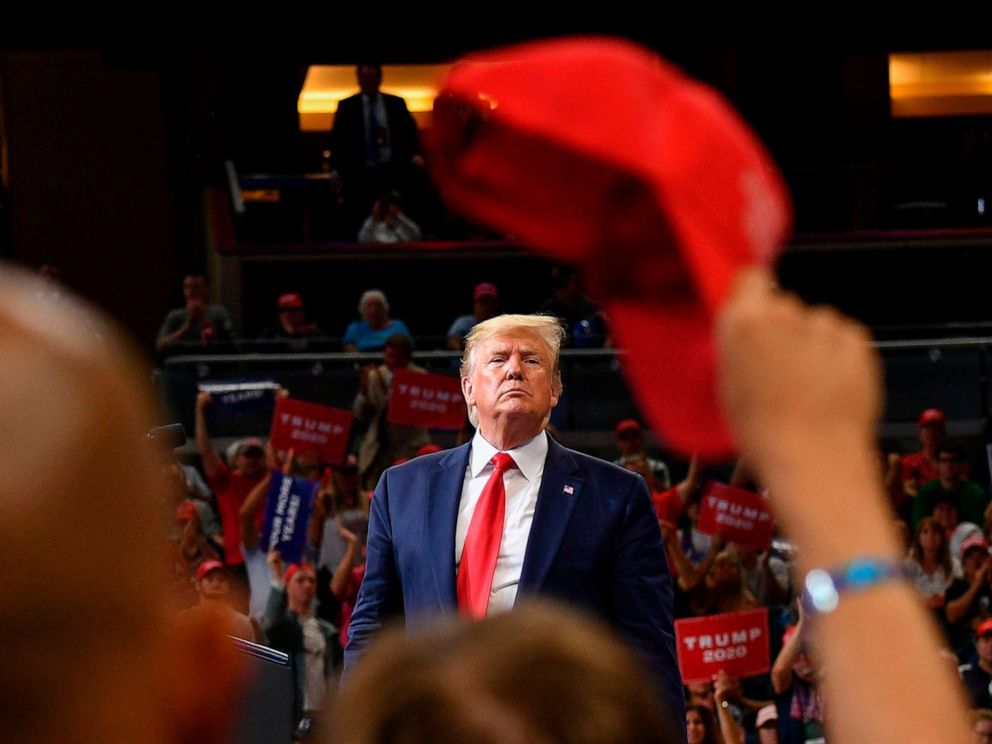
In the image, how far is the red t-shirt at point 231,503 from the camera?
8133mm

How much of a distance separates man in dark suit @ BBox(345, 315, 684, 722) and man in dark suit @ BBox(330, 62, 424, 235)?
386 inches

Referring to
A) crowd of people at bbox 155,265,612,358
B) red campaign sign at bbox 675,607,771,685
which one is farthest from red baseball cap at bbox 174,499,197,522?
crowd of people at bbox 155,265,612,358

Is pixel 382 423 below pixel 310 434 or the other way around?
the other way around

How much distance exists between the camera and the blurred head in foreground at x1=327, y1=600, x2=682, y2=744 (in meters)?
0.78

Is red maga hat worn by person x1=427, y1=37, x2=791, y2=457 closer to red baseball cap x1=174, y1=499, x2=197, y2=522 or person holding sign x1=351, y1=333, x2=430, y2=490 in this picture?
red baseball cap x1=174, y1=499, x2=197, y2=522

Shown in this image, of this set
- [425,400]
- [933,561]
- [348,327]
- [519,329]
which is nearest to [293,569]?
[425,400]

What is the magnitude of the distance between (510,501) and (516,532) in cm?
10

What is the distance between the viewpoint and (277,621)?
23.9 feet

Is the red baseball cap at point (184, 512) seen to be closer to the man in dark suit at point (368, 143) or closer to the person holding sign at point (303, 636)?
the person holding sign at point (303, 636)

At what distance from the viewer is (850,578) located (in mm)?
833

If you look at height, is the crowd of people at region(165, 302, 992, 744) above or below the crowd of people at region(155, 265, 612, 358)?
below

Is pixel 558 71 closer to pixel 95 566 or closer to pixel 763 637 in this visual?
pixel 95 566

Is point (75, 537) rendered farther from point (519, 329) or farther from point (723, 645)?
point (723, 645)

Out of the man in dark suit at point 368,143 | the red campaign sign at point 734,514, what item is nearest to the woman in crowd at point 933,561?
the red campaign sign at point 734,514
